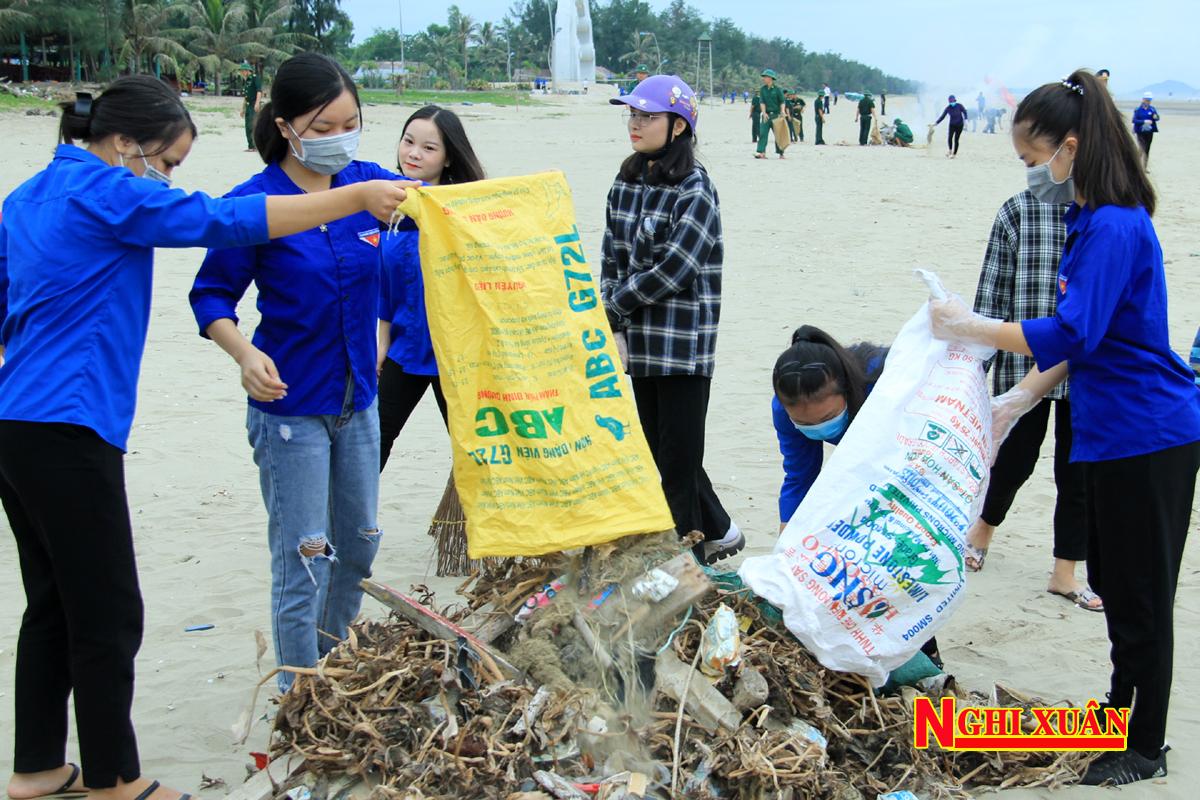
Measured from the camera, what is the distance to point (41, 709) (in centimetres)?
307

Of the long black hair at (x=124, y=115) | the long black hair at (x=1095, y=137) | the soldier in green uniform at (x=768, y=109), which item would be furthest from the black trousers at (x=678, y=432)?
the soldier in green uniform at (x=768, y=109)

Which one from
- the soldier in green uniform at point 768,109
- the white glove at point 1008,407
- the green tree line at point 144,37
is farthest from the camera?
the green tree line at point 144,37

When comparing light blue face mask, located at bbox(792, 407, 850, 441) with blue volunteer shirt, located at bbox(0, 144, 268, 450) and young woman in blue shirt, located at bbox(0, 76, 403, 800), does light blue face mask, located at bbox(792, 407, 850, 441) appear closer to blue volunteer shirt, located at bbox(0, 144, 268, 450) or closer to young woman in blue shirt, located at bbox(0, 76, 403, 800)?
young woman in blue shirt, located at bbox(0, 76, 403, 800)

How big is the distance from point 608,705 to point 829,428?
1245 mm

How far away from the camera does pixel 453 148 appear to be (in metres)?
4.22

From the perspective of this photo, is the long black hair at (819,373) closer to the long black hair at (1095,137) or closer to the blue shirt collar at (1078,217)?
the blue shirt collar at (1078,217)

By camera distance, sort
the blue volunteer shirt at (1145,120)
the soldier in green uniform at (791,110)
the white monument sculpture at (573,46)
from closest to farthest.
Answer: the blue volunteer shirt at (1145,120)
the soldier in green uniform at (791,110)
the white monument sculpture at (573,46)

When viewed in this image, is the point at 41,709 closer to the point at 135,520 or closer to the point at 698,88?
the point at 135,520

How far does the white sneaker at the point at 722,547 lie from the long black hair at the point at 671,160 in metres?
1.56

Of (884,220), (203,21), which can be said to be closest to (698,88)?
(203,21)

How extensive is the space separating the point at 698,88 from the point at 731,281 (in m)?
85.6

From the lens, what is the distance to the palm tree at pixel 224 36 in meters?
51.3

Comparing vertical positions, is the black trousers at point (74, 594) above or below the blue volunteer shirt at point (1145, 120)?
below

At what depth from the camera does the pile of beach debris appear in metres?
2.75
